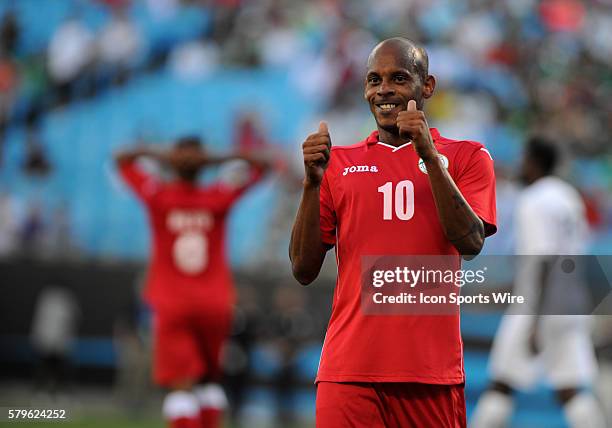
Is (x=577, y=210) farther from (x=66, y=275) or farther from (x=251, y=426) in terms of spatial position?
(x=66, y=275)

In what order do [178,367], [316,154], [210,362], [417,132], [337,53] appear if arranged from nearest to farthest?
1. [417,132]
2. [316,154]
3. [178,367]
4. [210,362]
5. [337,53]

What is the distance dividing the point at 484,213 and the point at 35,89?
580 inches

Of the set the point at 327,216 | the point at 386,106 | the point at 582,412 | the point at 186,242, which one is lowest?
the point at 582,412

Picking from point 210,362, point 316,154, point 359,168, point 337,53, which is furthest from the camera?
point 337,53

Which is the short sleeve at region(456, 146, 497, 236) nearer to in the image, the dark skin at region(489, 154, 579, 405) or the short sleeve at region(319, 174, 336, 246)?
the short sleeve at region(319, 174, 336, 246)

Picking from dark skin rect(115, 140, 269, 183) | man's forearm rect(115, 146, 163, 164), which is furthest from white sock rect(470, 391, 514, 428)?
man's forearm rect(115, 146, 163, 164)

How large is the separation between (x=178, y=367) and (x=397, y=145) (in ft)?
14.3

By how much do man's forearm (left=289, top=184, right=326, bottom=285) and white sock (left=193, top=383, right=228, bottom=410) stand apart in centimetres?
419

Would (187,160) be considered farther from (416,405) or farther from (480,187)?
(416,405)

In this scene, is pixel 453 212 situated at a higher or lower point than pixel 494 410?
higher

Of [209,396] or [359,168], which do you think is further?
[209,396]

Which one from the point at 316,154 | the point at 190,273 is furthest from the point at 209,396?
the point at 316,154

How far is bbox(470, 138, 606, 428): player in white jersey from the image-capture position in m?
7.29

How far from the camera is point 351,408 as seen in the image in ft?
12.3
